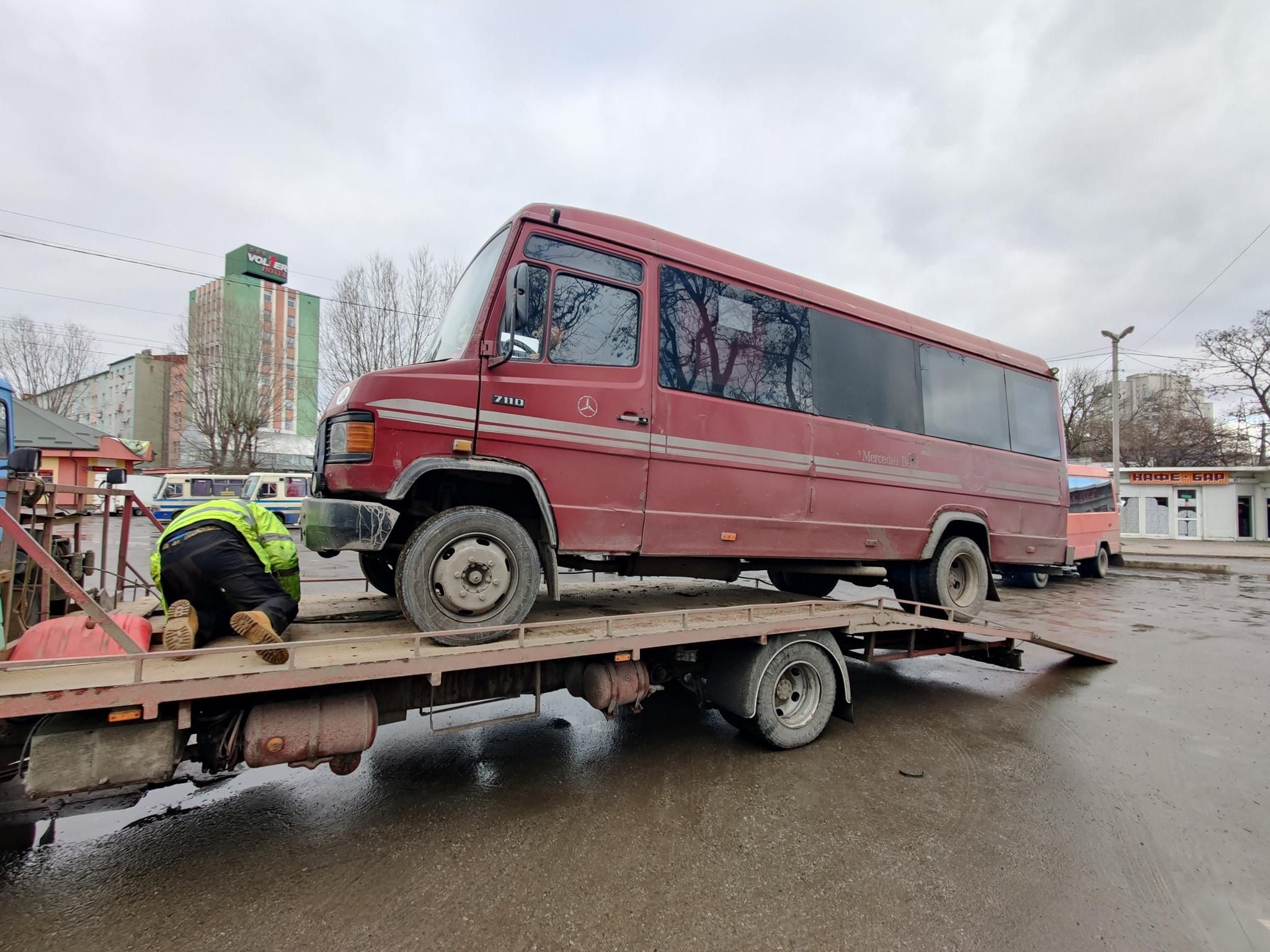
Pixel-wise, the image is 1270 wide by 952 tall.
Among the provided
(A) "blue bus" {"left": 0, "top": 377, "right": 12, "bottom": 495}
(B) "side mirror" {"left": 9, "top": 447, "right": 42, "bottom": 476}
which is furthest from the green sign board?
(B) "side mirror" {"left": 9, "top": 447, "right": 42, "bottom": 476}

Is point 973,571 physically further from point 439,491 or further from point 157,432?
point 157,432

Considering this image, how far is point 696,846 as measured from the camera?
3.26 m

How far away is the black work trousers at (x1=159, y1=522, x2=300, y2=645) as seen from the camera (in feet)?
11.2

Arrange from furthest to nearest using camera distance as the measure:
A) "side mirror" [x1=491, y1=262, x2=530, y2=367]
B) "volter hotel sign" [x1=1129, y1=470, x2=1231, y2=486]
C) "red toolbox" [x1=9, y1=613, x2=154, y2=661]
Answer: "volter hotel sign" [x1=1129, y1=470, x2=1231, y2=486] < "side mirror" [x1=491, y1=262, x2=530, y2=367] < "red toolbox" [x1=9, y1=613, x2=154, y2=661]

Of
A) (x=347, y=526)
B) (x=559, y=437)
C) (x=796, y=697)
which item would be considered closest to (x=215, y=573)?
(x=347, y=526)

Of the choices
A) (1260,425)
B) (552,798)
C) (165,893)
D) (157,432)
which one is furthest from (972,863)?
(157,432)

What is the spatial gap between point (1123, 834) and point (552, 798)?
3.30 m

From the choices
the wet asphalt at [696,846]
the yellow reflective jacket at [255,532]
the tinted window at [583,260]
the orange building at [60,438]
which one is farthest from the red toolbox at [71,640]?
the orange building at [60,438]

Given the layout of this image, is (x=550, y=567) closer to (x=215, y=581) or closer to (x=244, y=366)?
(x=215, y=581)

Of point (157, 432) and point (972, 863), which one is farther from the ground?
point (157, 432)

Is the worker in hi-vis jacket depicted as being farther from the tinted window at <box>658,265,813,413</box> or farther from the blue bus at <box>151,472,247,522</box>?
the blue bus at <box>151,472,247,522</box>

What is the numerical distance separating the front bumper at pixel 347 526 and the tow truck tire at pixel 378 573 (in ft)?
4.33

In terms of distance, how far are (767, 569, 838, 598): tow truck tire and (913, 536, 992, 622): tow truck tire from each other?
108cm

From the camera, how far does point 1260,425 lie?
3447 cm
